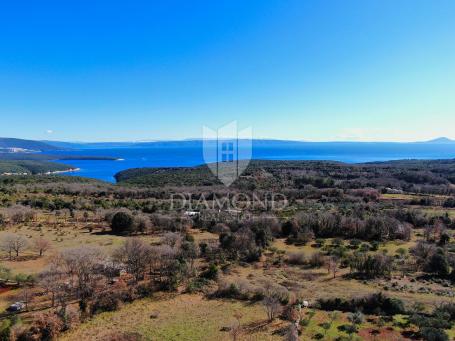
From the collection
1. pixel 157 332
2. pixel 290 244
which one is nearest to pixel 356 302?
pixel 157 332

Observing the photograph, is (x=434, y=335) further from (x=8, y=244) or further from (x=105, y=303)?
(x=8, y=244)

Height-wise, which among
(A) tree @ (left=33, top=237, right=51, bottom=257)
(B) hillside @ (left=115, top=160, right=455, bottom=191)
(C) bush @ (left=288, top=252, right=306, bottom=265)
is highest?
(B) hillside @ (left=115, top=160, right=455, bottom=191)

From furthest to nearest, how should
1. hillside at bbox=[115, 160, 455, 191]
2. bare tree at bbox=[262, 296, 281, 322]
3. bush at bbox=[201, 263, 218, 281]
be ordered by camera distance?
hillside at bbox=[115, 160, 455, 191]
bush at bbox=[201, 263, 218, 281]
bare tree at bbox=[262, 296, 281, 322]

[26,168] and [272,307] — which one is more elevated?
[272,307]

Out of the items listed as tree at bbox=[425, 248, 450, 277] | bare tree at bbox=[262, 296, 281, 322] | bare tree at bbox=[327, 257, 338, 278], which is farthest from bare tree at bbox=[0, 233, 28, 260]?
tree at bbox=[425, 248, 450, 277]

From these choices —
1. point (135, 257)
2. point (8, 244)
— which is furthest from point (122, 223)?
point (135, 257)

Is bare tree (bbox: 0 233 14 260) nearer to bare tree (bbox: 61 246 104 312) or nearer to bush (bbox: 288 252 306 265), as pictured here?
bare tree (bbox: 61 246 104 312)
